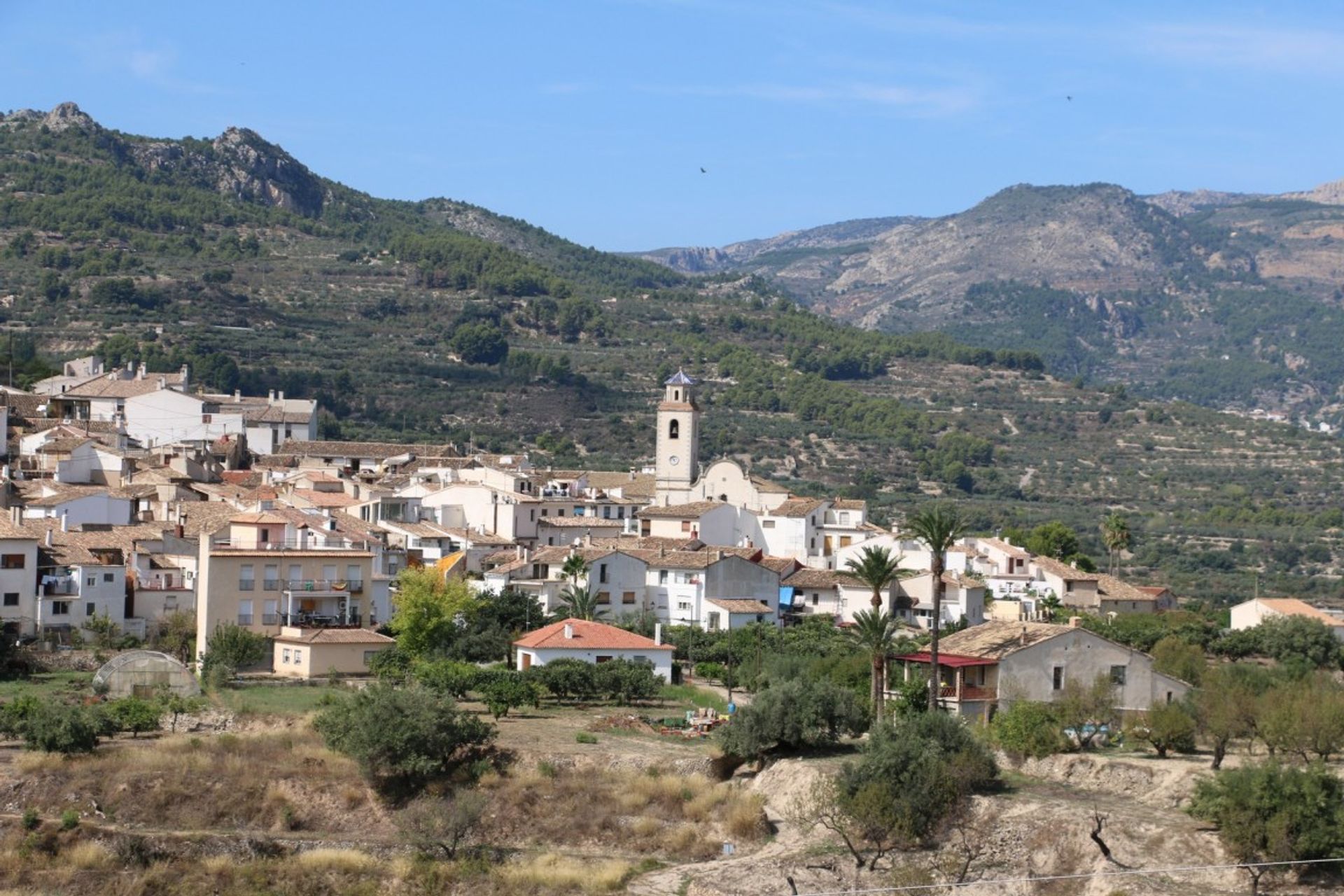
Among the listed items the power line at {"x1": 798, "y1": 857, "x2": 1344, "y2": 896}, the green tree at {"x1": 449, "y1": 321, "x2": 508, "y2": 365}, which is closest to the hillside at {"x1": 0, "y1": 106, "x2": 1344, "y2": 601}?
the green tree at {"x1": 449, "y1": 321, "x2": 508, "y2": 365}

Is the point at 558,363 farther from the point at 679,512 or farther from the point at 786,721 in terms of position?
the point at 786,721

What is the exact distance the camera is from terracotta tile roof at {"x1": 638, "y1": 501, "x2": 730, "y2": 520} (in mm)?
72188

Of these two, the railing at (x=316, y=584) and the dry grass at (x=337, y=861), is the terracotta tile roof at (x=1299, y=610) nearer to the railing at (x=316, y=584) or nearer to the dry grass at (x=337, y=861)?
the railing at (x=316, y=584)

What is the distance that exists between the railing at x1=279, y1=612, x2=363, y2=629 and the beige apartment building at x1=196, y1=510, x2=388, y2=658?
0.02 metres

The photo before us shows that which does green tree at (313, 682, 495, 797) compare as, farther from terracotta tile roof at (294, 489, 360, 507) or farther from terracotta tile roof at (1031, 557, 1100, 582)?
terracotta tile roof at (1031, 557, 1100, 582)

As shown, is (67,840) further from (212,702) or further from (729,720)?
(729,720)

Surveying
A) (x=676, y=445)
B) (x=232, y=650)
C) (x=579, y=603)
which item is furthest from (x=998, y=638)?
(x=676, y=445)

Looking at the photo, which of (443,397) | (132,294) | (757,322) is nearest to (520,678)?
(443,397)

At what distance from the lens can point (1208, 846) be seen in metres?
36.1

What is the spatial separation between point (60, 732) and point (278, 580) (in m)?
11.4

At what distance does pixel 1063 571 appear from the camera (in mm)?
74500

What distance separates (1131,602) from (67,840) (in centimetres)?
4526

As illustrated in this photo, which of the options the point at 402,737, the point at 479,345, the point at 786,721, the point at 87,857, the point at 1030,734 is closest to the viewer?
the point at 87,857

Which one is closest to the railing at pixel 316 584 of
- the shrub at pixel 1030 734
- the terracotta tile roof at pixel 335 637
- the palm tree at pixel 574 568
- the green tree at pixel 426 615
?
the terracotta tile roof at pixel 335 637
